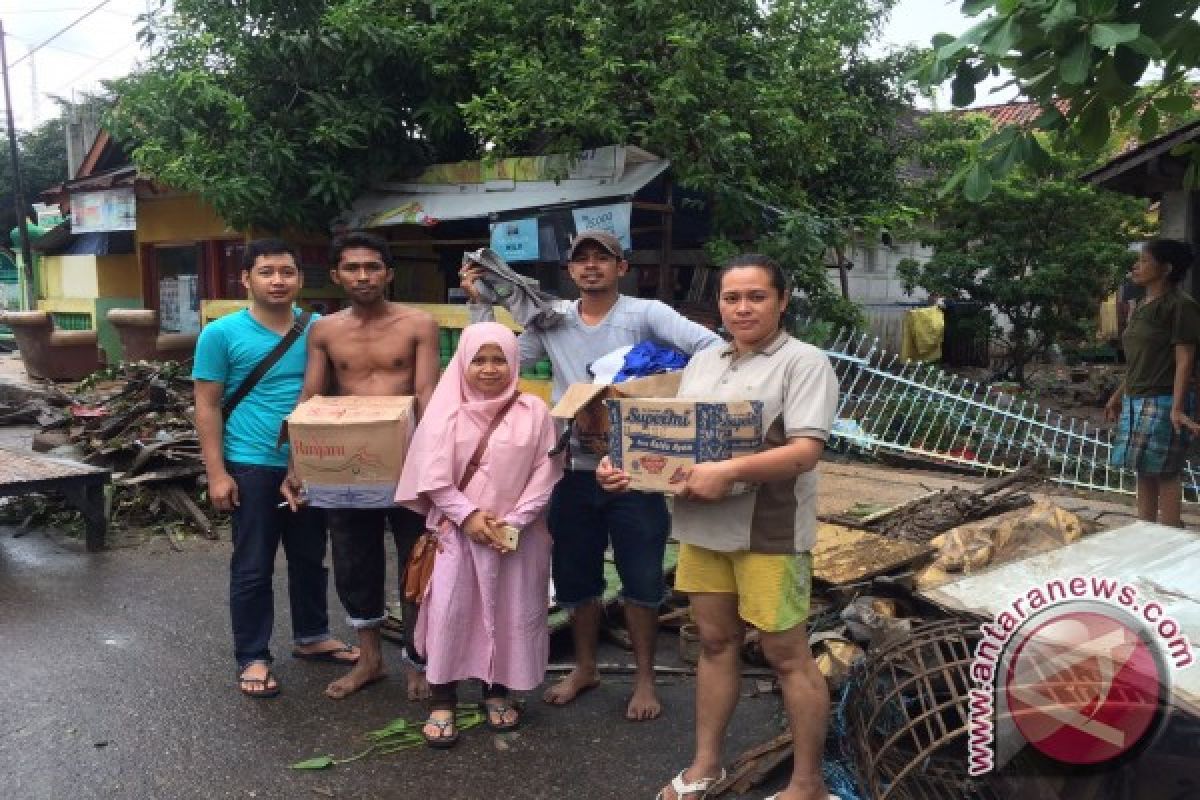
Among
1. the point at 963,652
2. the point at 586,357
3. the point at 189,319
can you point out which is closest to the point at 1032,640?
the point at 963,652

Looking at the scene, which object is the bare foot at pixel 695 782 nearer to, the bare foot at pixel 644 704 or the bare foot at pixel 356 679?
the bare foot at pixel 644 704

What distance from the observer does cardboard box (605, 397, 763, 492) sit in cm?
262

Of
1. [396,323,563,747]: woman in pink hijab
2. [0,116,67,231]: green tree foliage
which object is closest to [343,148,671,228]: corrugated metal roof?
[396,323,563,747]: woman in pink hijab

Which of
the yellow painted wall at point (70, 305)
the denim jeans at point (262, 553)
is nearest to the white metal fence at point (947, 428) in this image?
the denim jeans at point (262, 553)

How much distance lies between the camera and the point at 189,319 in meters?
14.9

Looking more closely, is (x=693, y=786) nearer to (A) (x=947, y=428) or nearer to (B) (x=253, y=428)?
(B) (x=253, y=428)

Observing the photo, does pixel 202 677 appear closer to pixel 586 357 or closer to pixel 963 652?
pixel 586 357

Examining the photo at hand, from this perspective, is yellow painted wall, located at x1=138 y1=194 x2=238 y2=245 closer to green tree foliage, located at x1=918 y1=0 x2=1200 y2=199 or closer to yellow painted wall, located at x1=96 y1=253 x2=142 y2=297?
yellow painted wall, located at x1=96 y1=253 x2=142 y2=297

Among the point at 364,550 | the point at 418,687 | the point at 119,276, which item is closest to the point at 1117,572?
the point at 418,687

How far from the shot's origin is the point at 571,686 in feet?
12.6

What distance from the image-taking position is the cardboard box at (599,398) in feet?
10.2

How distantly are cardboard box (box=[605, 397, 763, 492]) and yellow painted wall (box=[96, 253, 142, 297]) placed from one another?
608 inches

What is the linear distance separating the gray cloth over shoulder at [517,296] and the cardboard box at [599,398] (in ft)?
1.73

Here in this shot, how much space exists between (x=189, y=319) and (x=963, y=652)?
1445 cm
